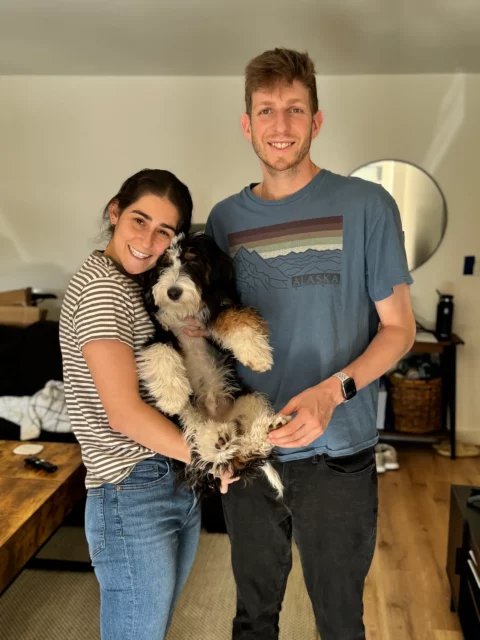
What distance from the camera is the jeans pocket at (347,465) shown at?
1.46 meters

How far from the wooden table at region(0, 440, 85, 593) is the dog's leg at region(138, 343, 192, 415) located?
78 centimetres

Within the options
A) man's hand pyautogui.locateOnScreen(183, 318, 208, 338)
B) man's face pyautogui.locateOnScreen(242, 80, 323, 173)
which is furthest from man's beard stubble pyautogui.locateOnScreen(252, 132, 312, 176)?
man's hand pyautogui.locateOnScreen(183, 318, 208, 338)

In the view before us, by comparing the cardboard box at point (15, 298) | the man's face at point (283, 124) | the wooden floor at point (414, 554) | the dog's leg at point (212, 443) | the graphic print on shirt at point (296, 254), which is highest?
the man's face at point (283, 124)

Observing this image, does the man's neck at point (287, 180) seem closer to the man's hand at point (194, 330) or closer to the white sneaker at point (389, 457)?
the man's hand at point (194, 330)

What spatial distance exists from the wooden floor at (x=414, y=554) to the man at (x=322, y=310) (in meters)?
0.94

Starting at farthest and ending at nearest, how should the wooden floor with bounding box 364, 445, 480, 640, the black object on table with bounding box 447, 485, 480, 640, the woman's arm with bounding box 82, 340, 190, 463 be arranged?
the wooden floor with bounding box 364, 445, 480, 640 < the black object on table with bounding box 447, 485, 480, 640 < the woman's arm with bounding box 82, 340, 190, 463

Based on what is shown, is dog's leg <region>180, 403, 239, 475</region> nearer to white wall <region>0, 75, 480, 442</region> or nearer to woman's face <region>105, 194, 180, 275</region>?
woman's face <region>105, 194, 180, 275</region>

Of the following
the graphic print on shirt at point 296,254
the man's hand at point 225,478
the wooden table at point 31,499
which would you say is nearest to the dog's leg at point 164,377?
the man's hand at point 225,478

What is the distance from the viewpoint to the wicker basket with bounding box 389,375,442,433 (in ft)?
12.8

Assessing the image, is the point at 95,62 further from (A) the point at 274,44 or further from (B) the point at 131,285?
(B) the point at 131,285

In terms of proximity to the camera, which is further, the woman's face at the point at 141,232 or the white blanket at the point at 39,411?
the white blanket at the point at 39,411

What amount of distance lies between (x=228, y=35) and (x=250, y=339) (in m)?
2.52

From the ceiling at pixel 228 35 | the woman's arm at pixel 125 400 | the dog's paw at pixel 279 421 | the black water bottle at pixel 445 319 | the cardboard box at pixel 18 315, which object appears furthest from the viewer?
the black water bottle at pixel 445 319

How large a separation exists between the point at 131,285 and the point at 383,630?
6.19 feet
